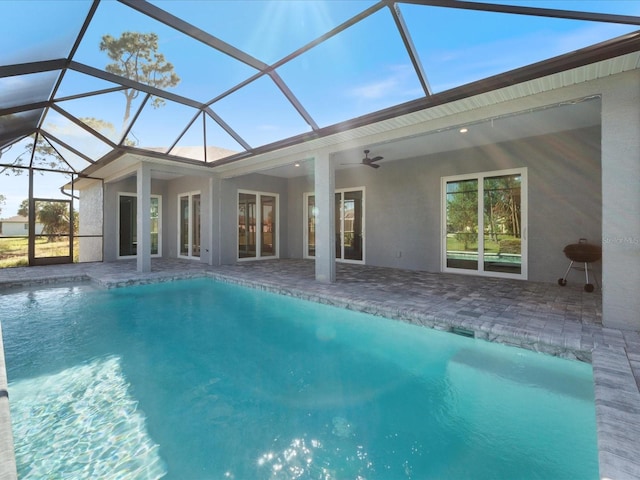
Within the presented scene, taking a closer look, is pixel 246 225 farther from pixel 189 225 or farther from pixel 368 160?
pixel 368 160

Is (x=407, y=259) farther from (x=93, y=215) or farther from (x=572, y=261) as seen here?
(x=93, y=215)

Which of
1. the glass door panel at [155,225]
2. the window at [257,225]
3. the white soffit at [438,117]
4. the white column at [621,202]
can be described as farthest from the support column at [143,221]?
the white column at [621,202]

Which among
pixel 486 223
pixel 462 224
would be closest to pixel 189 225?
pixel 462 224

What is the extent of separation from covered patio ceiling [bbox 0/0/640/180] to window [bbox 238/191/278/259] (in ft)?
11.3

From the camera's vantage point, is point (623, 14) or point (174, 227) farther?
point (174, 227)

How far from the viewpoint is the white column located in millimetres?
3309

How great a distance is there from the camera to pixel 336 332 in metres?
4.13

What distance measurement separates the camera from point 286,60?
186 inches

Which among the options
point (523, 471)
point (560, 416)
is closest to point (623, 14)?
point (560, 416)

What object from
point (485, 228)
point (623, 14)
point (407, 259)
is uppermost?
point (623, 14)

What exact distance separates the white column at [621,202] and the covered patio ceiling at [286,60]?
38 centimetres

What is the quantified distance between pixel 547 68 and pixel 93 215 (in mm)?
12582

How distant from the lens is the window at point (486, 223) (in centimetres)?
644

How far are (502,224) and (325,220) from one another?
13.0 ft
